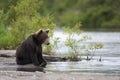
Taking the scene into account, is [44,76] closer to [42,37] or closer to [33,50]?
[33,50]

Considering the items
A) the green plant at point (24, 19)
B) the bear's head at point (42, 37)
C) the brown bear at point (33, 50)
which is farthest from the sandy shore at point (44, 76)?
the green plant at point (24, 19)

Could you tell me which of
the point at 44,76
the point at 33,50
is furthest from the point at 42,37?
the point at 44,76

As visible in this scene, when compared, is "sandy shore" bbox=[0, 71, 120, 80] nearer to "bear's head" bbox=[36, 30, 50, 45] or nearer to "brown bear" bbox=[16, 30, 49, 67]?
"brown bear" bbox=[16, 30, 49, 67]

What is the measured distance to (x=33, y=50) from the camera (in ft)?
68.5

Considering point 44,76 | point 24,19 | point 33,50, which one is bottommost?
point 44,76

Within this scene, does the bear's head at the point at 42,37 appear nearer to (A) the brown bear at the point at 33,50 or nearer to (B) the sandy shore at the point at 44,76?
(A) the brown bear at the point at 33,50

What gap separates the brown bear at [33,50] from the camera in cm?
2089

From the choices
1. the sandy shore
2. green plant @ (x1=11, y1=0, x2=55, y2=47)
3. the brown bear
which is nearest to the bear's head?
the brown bear

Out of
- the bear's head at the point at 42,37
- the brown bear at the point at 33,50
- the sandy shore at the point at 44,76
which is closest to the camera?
the sandy shore at the point at 44,76

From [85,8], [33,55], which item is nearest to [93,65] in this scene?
[33,55]

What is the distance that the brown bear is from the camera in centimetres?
2089

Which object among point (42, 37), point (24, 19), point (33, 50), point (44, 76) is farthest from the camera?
point (24, 19)

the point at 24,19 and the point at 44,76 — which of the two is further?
the point at 24,19

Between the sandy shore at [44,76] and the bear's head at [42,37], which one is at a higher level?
the bear's head at [42,37]
